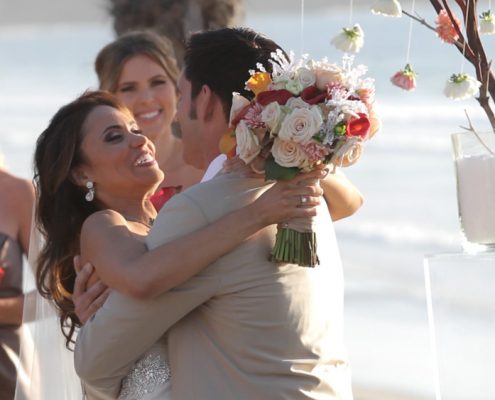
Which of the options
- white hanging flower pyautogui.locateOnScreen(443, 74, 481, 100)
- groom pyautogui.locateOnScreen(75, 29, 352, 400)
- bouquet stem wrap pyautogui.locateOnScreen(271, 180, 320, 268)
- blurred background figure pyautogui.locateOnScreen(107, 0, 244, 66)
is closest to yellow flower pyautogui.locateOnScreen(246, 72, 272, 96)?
groom pyautogui.locateOnScreen(75, 29, 352, 400)

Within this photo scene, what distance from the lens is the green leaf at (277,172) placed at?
3.02 metres

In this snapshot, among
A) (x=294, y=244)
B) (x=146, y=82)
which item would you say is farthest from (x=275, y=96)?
(x=146, y=82)

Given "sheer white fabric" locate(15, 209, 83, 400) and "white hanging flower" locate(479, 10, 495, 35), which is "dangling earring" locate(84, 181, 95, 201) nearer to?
"sheer white fabric" locate(15, 209, 83, 400)

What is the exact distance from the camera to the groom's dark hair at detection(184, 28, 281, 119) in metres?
3.30

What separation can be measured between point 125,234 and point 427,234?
11573mm

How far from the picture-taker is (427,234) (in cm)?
1472

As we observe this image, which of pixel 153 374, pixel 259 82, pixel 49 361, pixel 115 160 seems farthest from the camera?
pixel 49 361

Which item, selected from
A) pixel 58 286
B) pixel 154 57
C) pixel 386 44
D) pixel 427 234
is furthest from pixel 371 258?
pixel 386 44

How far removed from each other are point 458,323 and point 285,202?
26.3 inches

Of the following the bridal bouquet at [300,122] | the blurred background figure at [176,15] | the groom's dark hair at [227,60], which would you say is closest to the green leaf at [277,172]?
the bridal bouquet at [300,122]

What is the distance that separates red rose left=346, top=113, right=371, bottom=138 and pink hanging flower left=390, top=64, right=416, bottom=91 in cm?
45

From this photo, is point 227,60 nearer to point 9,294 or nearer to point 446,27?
point 446,27

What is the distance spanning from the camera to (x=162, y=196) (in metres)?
4.79

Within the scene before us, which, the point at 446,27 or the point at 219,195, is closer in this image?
the point at 219,195
